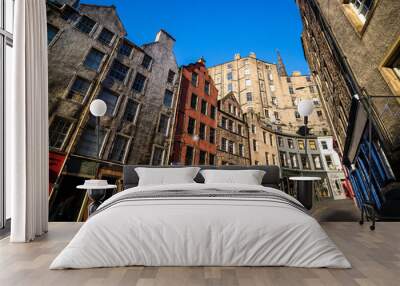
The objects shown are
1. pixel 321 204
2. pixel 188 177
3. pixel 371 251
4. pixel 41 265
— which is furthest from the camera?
pixel 321 204

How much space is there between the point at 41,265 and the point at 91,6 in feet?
13.2

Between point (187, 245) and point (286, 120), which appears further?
point (286, 120)

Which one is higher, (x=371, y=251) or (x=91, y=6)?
(x=91, y=6)

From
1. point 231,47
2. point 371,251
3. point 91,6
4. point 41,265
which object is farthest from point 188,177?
point 91,6

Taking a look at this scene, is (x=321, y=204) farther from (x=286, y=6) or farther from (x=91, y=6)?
(x=91, y=6)

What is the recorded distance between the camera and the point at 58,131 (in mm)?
3648

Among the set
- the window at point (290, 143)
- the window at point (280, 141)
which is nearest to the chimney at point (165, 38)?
the window at point (280, 141)

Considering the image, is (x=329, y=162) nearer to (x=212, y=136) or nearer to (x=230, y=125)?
(x=230, y=125)

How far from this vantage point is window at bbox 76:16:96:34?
13.1 ft

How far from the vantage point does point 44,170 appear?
2.80 m

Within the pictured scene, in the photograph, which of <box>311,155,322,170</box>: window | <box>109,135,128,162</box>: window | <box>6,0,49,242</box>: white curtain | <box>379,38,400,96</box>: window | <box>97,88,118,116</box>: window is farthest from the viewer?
<box>97,88,118,116</box>: window

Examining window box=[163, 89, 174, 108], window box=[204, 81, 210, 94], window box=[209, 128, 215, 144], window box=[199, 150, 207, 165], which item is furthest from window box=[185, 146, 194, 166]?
window box=[204, 81, 210, 94]

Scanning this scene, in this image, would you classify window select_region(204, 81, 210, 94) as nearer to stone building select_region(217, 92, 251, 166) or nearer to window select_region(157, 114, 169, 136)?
stone building select_region(217, 92, 251, 166)

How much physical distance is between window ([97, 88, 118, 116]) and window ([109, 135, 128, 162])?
475mm
